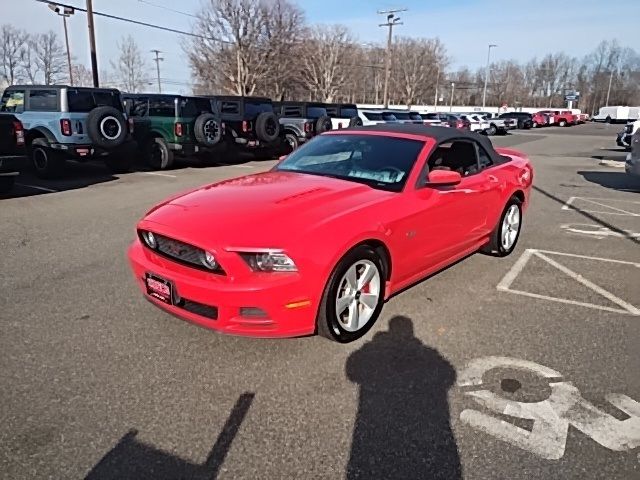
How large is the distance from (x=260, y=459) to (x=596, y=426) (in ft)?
5.98

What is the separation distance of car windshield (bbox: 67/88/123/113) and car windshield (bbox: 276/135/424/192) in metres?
7.61

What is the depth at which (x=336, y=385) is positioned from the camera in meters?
2.91

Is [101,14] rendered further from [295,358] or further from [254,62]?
[295,358]

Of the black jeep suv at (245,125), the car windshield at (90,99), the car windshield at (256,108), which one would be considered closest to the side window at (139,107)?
the car windshield at (90,99)

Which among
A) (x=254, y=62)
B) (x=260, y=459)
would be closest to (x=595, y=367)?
(x=260, y=459)

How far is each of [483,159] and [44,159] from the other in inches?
368

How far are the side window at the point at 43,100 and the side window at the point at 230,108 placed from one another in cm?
492

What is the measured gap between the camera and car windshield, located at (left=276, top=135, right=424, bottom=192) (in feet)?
13.1

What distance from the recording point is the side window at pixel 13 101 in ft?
35.2

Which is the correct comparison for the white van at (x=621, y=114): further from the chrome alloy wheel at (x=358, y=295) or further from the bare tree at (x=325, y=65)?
the chrome alloy wheel at (x=358, y=295)

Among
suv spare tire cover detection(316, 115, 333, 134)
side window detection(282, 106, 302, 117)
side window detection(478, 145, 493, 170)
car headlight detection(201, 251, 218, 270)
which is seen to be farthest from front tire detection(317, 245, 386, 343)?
side window detection(282, 106, 302, 117)

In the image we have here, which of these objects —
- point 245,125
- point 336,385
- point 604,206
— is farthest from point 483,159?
point 245,125

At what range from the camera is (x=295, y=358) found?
3.21 meters

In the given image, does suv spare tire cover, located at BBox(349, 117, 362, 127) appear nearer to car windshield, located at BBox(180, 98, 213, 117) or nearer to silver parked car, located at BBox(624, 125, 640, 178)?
car windshield, located at BBox(180, 98, 213, 117)
